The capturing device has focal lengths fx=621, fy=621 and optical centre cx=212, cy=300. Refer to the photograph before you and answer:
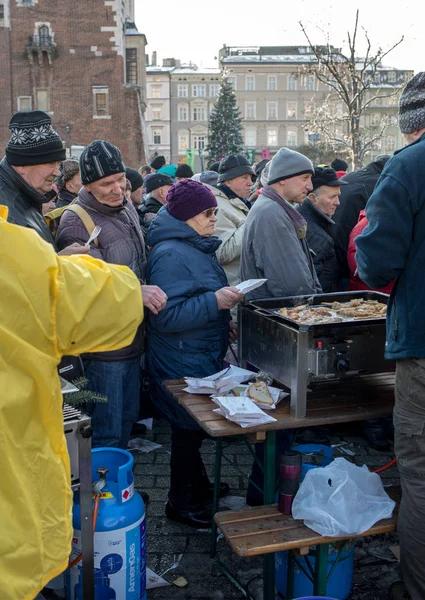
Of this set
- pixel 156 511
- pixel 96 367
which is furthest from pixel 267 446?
pixel 156 511

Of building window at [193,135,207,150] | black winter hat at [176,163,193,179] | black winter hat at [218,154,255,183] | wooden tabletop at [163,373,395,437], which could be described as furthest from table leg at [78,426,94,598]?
building window at [193,135,207,150]

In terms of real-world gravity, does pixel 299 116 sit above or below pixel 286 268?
above

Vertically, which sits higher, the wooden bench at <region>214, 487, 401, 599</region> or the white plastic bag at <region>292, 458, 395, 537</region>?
the white plastic bag at <region>292, 458, 395, 537</region>

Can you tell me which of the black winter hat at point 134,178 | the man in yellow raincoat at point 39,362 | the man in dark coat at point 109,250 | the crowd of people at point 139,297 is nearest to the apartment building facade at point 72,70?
the black winter hat at point 134,178

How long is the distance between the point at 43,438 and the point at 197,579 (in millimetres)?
2043

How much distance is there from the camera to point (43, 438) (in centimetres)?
178

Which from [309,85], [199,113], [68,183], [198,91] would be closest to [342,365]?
[68,183]

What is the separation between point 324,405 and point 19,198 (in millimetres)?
1880

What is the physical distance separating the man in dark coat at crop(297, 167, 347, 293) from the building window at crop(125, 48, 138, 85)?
36833mm

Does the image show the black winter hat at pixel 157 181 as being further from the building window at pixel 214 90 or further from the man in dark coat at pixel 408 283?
the building window at pixel 214 90

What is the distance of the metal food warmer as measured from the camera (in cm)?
301

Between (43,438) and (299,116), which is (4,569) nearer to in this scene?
(43,438)

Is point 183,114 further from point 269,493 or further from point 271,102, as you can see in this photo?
point 269,493

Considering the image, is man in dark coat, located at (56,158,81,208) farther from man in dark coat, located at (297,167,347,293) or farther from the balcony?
the balcony
